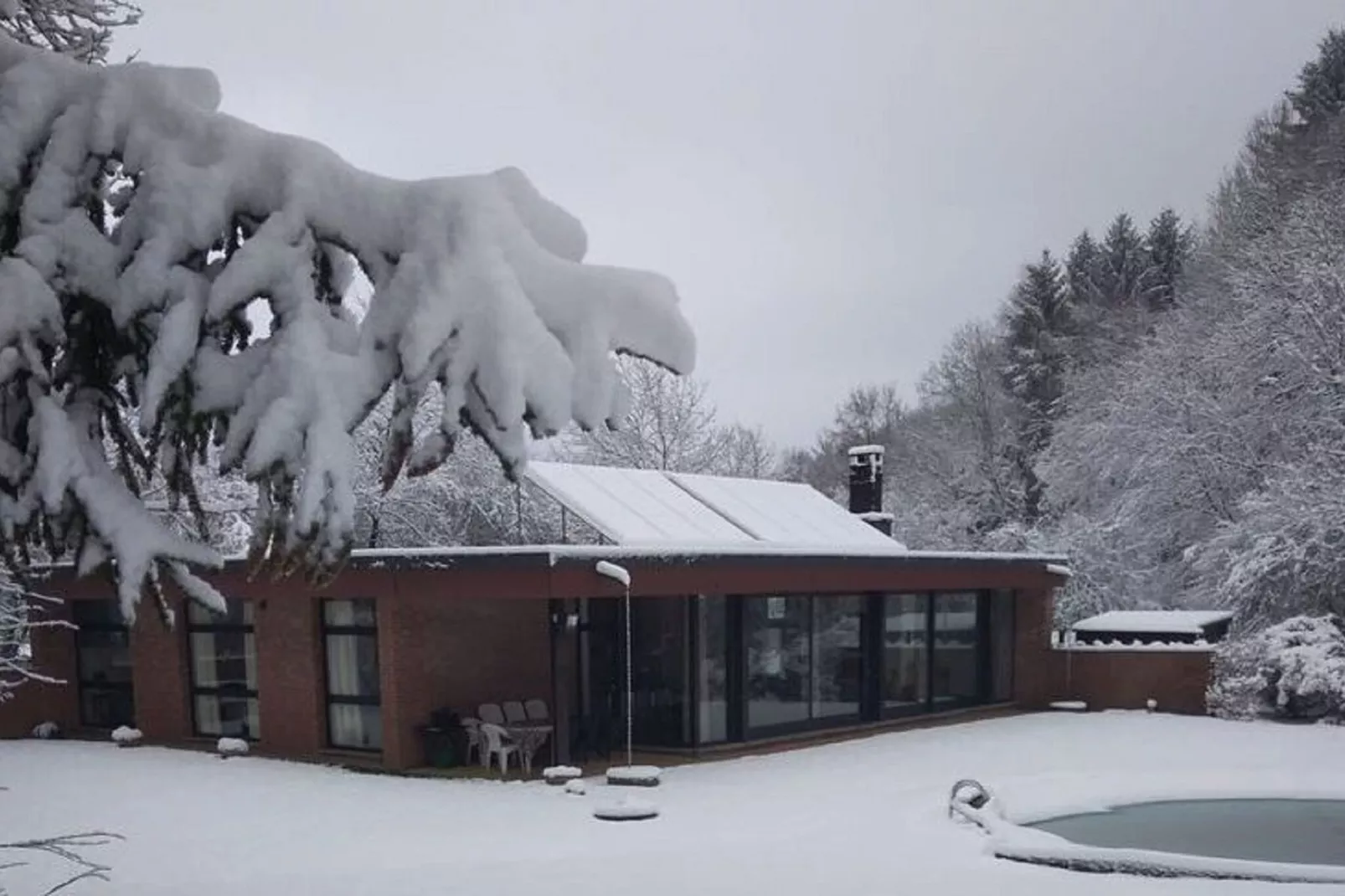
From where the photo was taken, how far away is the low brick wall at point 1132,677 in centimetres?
1653

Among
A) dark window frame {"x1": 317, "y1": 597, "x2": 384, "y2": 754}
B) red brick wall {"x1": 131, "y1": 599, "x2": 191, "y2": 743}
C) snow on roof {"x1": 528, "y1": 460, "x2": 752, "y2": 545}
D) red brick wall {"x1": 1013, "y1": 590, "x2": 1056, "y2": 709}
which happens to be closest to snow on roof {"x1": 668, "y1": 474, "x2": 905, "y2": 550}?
snow on roof {"x1": 528, "y1": 460, "x2": 752, "y2": 545}

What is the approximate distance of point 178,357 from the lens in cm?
254

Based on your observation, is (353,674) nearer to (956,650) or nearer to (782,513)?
(782,513)

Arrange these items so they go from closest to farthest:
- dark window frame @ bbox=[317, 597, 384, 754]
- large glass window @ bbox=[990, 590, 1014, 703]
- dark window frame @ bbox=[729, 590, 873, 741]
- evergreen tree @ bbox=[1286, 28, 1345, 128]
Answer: dark window frame @ bbox=[317, 597, 384, 754] → dark window frame @ bbox=[729, 590, 873, 741] → large glass window @ bbox=[990, 590, 1014, 703] → evergreen tree @ bbox=[1286, 28, 1345, 128]

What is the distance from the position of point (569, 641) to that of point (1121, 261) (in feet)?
89.8

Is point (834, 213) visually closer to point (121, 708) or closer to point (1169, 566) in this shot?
point (1169, 566)

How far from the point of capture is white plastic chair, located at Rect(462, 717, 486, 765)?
12125 mm

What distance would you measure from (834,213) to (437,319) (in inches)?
766

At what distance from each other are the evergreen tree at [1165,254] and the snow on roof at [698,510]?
18.9 m

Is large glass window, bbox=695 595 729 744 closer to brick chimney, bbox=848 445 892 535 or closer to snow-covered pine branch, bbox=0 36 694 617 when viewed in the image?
brick chimney, bbox=848 445 892 535

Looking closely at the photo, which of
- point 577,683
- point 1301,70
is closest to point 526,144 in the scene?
point 577,683

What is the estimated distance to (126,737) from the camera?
1448 cm

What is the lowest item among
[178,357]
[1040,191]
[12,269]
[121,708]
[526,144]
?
[121,708]

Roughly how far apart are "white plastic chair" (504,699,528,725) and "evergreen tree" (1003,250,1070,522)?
20.4 meters
